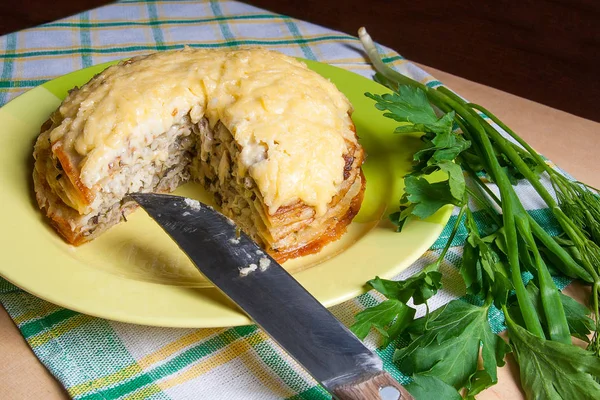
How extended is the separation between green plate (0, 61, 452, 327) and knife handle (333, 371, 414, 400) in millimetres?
323

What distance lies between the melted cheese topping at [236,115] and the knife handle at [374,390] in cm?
78

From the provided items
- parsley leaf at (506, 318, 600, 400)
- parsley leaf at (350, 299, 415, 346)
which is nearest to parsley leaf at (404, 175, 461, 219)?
parsley leaf at (350, 299, 415, 346)

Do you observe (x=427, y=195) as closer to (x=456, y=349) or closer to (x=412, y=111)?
(x=412, y=111)

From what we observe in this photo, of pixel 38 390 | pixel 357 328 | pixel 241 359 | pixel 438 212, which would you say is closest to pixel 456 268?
pixel 438 212

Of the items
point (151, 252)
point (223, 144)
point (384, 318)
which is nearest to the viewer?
point (384, 318)

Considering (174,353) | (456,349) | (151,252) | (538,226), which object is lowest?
(174,353)

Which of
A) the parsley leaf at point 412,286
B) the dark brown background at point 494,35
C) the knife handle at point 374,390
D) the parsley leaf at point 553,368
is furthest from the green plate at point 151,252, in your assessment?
the dark brown background at point 494,35

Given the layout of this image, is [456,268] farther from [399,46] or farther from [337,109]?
[399,46]

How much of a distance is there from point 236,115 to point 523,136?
173cm

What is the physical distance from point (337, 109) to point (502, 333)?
1.07m

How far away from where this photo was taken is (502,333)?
245cm

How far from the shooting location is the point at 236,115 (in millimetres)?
2631

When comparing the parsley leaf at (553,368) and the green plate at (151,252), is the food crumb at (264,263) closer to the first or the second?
the green plate at (151,252)

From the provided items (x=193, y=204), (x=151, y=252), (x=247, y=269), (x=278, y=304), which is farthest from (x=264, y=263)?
(x=151, y=252)
